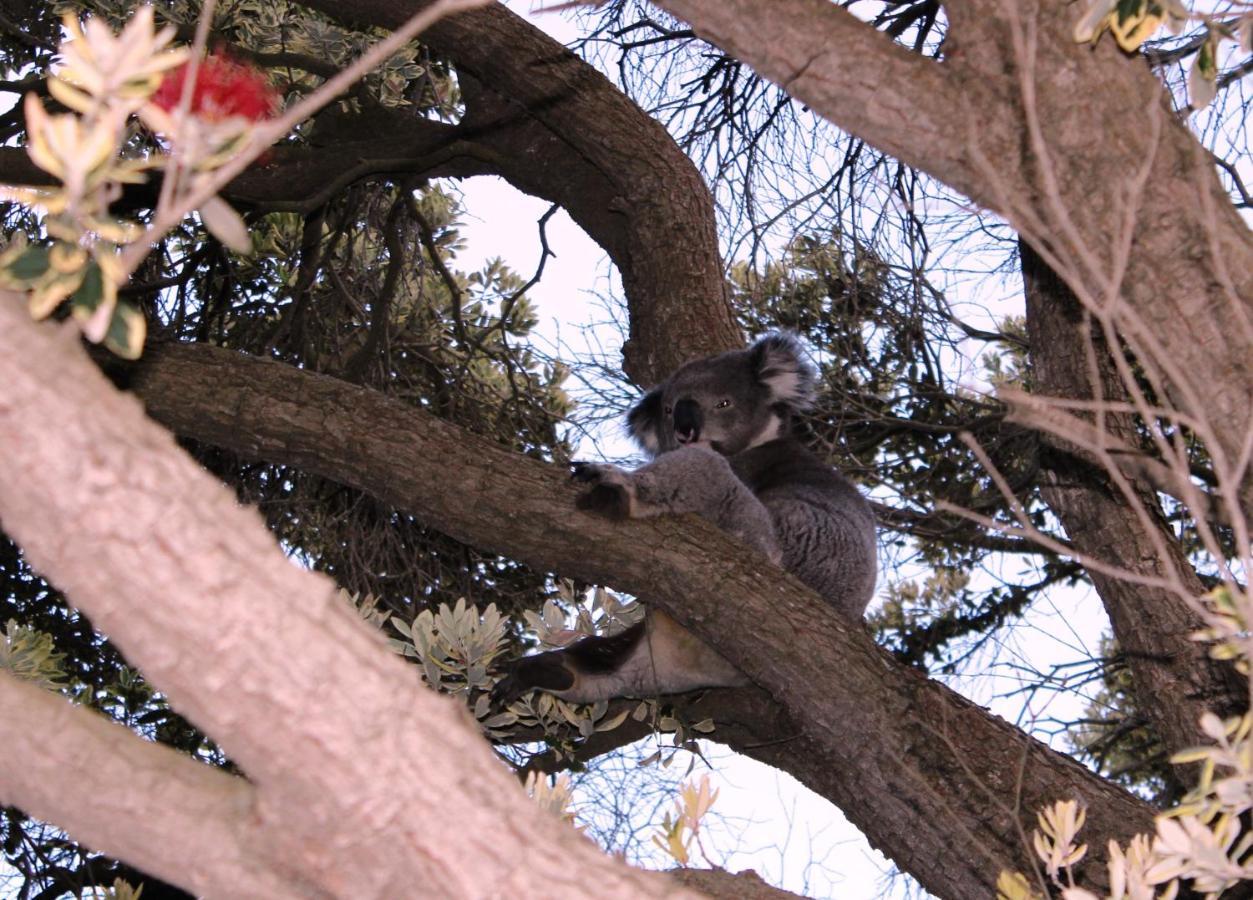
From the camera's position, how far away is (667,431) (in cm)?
529

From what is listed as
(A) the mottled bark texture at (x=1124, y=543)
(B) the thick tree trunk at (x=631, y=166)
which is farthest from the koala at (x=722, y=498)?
(A) the mottled bark texture at (x=1124, y=543)

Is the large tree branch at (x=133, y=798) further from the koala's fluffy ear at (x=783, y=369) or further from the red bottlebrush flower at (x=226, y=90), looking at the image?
the koala's fluffy ear at (x=783, y=369)

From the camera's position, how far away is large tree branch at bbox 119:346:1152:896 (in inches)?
121

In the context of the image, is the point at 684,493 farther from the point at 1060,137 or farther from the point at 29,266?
the point at 29,266

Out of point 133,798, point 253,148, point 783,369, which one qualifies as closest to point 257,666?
point 133,798

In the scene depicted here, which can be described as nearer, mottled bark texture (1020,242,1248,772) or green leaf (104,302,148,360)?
green leaf (104,302,148,360)

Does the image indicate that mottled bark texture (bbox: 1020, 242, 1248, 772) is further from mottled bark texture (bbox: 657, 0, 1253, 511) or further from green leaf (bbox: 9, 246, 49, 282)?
green leaf (bbox: 9, 246, 49, 282)

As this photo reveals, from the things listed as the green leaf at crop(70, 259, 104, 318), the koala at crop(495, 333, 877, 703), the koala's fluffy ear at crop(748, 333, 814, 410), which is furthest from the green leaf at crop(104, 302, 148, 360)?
the koala's fluffy ear at crop(748, 333, 814, 410)

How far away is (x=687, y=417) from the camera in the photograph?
503 centimetres

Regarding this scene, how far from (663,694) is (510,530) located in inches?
44.4

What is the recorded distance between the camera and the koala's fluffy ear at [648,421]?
17.0 feet

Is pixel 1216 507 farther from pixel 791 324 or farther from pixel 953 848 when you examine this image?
pixel 791 324

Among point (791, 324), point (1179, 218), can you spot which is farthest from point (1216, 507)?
point (791, 324)

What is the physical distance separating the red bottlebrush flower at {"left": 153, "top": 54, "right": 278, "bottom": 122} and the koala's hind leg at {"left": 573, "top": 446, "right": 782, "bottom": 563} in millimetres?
1314
